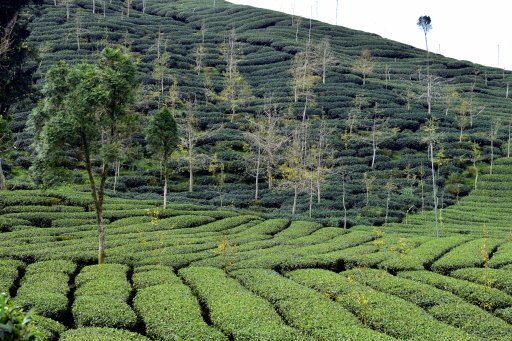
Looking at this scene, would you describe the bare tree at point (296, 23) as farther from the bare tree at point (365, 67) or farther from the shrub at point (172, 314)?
the shrub at point (172, 314)

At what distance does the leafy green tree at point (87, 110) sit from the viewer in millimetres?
24750

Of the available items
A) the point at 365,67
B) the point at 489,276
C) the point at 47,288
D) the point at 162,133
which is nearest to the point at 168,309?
the point at 47,288

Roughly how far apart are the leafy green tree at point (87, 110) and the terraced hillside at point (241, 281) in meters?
4.09

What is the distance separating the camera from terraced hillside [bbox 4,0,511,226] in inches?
2211

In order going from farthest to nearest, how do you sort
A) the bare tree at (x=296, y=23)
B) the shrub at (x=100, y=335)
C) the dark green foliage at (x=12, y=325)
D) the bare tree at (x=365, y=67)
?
the bare tree at (x=296, y=23), the bare tree at (x=365, y=67), the shrub at (x=100, y=335), the dark green foliage at (x=12, y=325)

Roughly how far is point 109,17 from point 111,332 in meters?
116

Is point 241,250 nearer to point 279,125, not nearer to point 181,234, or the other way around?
point 181,234

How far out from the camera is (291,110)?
264ft

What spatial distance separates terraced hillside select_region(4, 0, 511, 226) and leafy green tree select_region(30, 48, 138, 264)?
483cm

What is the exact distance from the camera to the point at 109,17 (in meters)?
120

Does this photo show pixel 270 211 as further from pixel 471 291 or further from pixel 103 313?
pixel 103 313

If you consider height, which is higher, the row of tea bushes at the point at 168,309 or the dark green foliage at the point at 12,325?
the dark green foliage at the point at 12,325

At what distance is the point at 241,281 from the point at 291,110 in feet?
196

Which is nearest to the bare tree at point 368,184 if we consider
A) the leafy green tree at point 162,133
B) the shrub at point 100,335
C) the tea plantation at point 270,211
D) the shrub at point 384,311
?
the tea plantation at point 270,211
